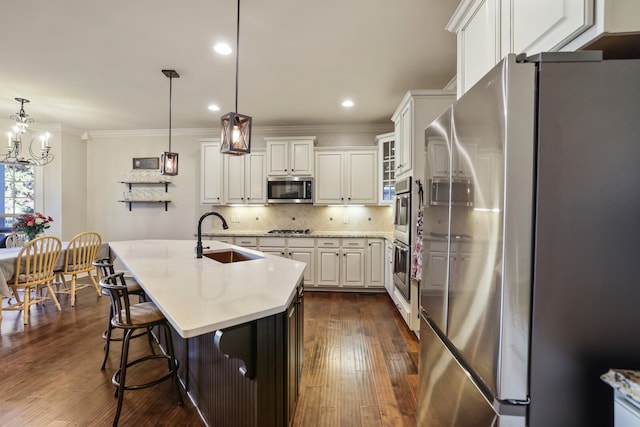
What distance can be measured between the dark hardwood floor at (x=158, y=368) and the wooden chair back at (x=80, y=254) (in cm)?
60

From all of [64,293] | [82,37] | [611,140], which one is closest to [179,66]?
[82,37]

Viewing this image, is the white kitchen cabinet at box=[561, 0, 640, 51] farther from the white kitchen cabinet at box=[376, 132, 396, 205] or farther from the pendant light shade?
the white kitchen cabinet at box=[376, 132, 396, 205]

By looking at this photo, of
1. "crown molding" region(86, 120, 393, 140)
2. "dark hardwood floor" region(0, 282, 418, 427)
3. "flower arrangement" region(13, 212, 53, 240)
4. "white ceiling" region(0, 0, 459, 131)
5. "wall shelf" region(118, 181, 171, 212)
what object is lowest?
"dark hardwood floor" region(0, 282, 418, 427)

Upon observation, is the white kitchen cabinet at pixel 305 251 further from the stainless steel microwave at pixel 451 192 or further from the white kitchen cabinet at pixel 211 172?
the stainless steel microwave at pixel 451 192

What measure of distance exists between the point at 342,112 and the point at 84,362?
4011mm

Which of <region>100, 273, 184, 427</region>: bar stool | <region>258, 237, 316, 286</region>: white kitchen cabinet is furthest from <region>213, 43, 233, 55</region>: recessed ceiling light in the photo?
<region>258, 237, 316, 286</region>: white kitchen cabinet

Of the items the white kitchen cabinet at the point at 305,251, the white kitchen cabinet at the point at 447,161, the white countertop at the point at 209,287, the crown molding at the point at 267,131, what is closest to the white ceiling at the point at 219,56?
the crown molding at the point at 267,131

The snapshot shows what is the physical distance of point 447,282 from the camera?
1.23m

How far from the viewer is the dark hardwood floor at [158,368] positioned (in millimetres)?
1876

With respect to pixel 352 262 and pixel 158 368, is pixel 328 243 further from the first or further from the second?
pixel 158 368

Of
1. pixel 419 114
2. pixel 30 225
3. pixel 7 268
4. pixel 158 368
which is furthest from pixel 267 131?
pixel 158 368

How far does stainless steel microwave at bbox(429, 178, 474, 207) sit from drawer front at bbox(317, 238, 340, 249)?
317 centimetres

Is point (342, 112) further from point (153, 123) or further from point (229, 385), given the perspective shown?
point (229, 385)

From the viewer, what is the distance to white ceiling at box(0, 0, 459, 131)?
84.4 inches
